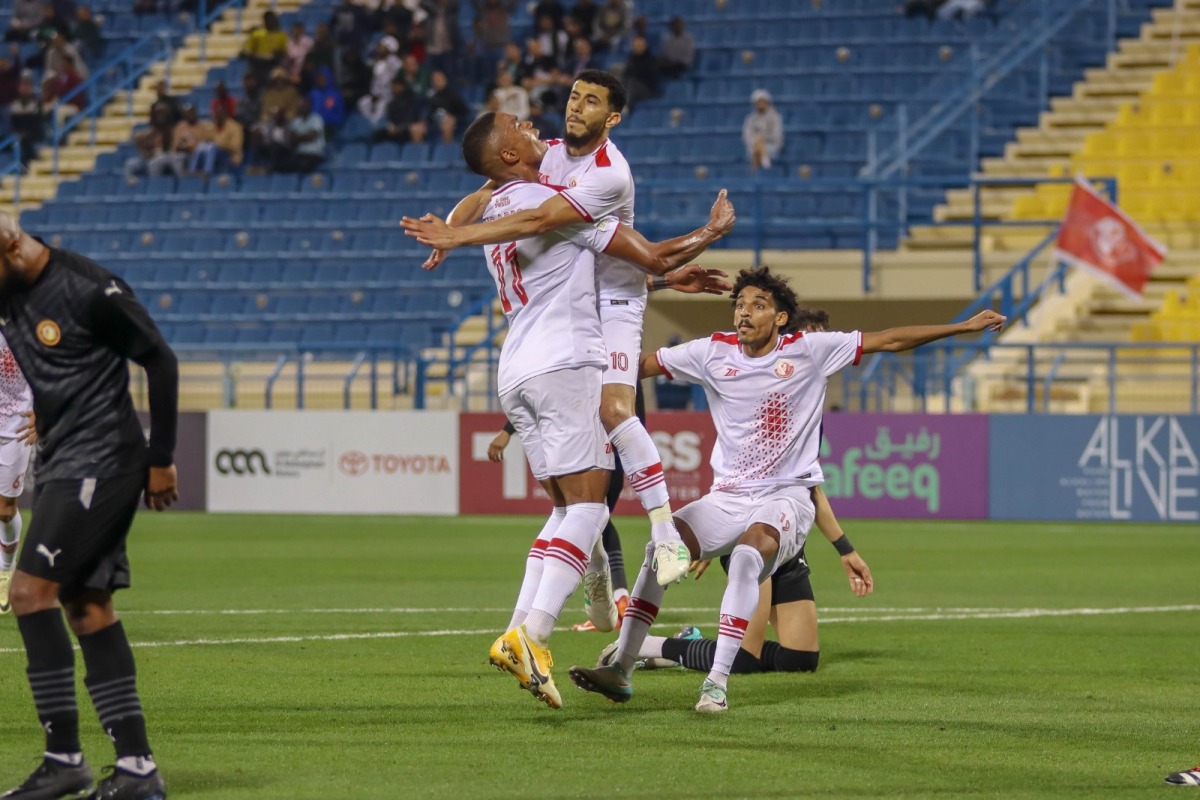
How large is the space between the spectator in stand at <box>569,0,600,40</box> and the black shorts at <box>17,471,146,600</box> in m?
25.8

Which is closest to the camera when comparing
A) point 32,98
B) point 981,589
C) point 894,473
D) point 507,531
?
point 981,589

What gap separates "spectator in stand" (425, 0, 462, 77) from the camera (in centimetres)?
3141

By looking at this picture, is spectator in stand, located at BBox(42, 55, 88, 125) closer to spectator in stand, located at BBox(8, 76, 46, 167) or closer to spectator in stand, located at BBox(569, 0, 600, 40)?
spectator in stand, located at BBox(8, 76, 46, 167)

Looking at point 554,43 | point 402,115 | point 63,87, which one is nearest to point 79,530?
point 554,43

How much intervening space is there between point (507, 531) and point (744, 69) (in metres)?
12.4

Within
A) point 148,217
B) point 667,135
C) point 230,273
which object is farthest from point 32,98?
point 667,135

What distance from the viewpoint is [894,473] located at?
2222 centimetres

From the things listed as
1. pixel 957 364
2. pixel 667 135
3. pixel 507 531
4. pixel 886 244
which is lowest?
pixel 507 531

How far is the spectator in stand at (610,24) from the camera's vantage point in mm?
30672

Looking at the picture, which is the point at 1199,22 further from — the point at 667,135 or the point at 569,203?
the point at 569,203

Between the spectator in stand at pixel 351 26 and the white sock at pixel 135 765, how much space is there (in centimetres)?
2742

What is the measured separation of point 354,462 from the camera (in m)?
23.2

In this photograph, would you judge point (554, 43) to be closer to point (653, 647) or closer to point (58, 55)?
point (58, 55)

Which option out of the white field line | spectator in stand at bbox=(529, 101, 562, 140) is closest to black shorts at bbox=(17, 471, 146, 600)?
the white field line
